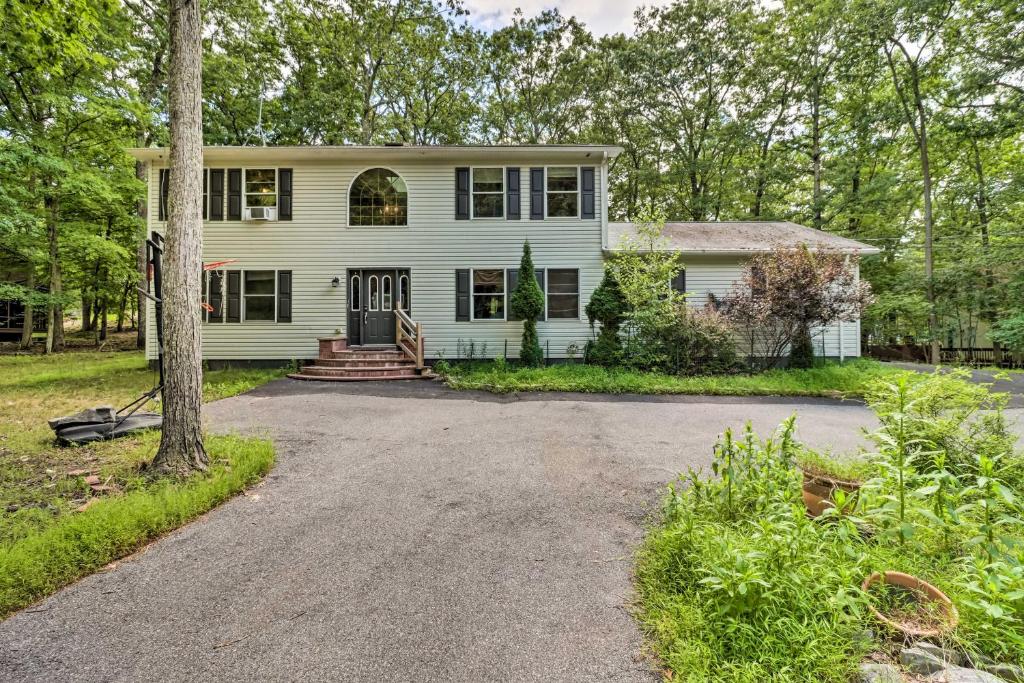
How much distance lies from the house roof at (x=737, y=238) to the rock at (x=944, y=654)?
386 inches

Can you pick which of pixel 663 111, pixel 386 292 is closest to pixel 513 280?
pixel 386 292

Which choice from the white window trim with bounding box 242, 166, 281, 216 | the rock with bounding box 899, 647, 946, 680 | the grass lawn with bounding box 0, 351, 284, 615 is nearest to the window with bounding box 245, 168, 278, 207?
the white window trim with bounding box 242, 166, 281, 216

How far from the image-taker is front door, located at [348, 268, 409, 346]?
1124 centimetres

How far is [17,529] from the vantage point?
2.82 m

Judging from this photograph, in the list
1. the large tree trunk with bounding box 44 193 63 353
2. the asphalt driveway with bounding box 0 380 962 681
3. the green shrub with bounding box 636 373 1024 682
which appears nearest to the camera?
the green shrub with bounding box 636 373 1024 682

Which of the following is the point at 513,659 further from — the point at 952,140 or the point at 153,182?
the point at 952,140

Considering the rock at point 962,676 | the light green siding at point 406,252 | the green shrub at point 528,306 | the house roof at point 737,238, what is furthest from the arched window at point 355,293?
Result: the rock at point 962,676

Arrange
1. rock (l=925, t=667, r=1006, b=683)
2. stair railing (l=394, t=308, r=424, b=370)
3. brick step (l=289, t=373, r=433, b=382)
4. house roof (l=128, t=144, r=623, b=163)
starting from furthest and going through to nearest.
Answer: house roof (l=128, t=144, r=623, b=163), stair railing (l=394, t=308, r=424, b=370), brick step (l=289, t=373, r=433, b=382), rock (l=925, t=667, r=1006, b=683)

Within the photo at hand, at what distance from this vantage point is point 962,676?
1.52 meters

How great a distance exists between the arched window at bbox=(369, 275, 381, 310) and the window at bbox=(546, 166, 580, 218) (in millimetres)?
5244

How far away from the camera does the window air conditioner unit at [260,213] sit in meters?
11.0

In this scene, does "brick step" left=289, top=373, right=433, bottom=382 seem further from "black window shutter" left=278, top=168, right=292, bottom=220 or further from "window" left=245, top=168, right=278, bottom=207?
"window" left=245, top=168, right=278, bottom=207

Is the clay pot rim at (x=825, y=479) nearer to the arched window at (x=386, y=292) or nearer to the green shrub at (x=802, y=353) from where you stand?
the green shrub at (x=802, y=353)

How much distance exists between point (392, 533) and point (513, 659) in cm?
146
